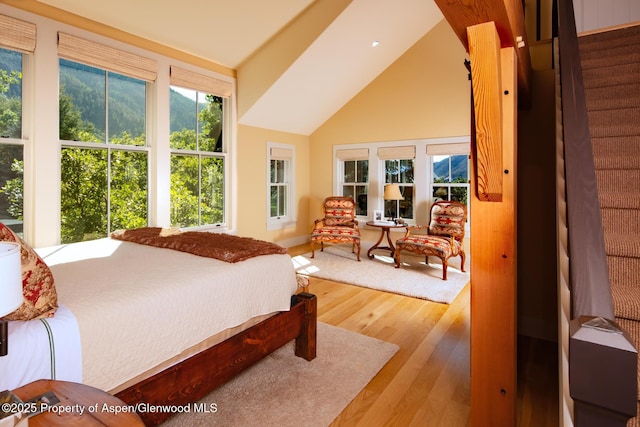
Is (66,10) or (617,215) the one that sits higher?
(66,10)

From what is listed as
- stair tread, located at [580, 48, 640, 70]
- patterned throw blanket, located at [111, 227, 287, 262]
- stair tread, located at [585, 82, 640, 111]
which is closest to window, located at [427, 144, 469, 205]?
stair tread, located at [580, 48, 640, 70]

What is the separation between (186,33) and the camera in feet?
14.0

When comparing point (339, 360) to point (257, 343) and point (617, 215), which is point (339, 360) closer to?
point (257, 343)

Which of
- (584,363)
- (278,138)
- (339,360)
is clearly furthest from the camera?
(278,138)

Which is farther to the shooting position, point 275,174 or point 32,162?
point 275,174

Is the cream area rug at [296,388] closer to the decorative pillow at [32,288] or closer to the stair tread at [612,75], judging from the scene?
the decorative pillow at [32,288]

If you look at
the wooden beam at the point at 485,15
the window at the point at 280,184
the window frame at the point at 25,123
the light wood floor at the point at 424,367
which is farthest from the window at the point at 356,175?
the wooden beam at the point at 485,15

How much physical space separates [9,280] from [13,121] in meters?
3.31

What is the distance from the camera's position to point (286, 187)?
6.52 m

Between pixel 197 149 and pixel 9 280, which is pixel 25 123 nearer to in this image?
pixel 197 149

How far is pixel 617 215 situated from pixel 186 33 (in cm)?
455

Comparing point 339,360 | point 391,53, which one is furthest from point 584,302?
point 391,53

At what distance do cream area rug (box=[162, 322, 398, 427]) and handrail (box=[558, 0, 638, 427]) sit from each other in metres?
1.48

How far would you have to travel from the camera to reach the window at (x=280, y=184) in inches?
239
